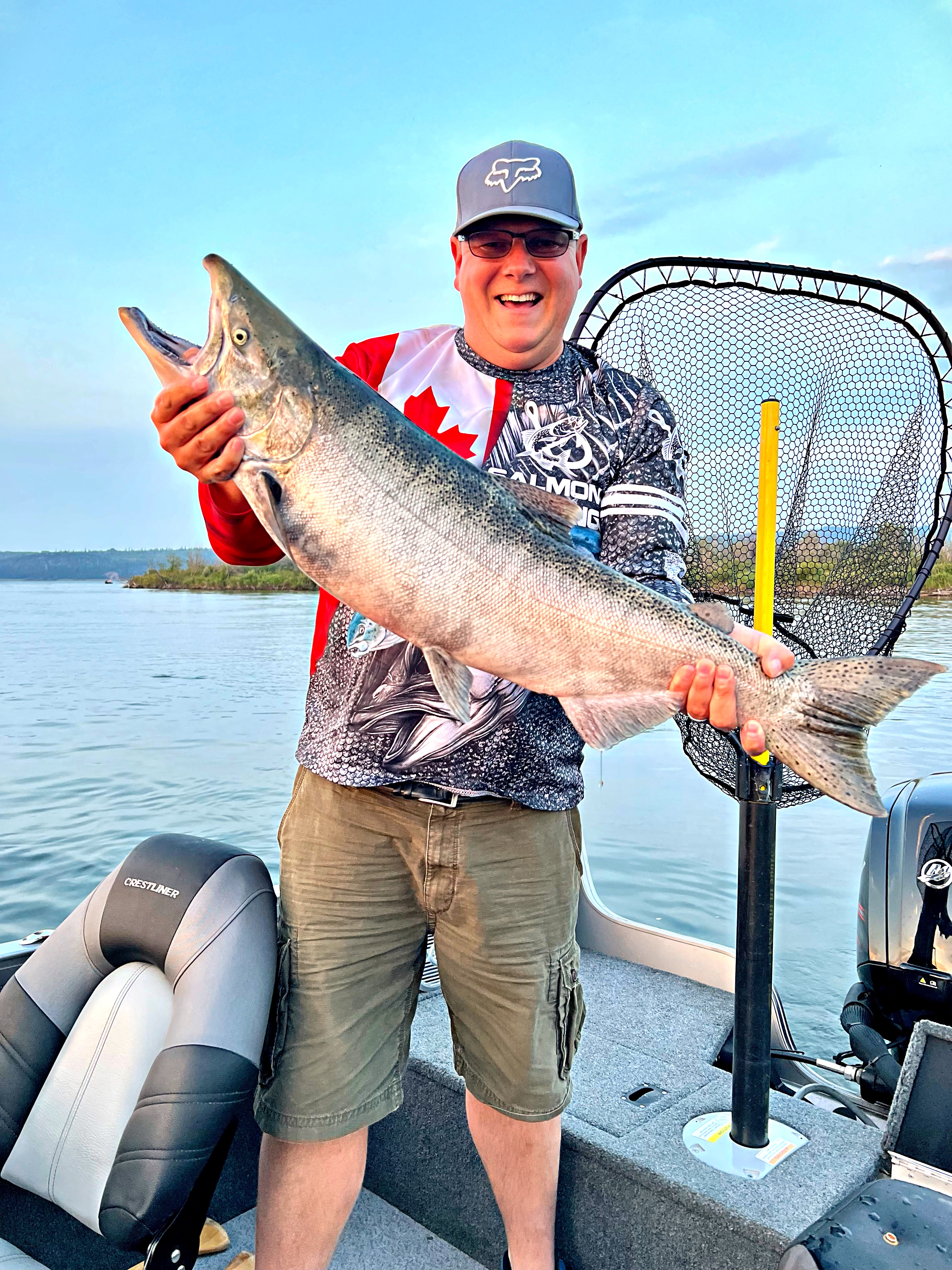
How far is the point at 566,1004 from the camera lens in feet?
7.19

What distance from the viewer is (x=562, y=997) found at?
218cm

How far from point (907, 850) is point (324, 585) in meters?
2.46

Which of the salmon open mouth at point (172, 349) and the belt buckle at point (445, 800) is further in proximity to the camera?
the belt buckle at point (445, 800)

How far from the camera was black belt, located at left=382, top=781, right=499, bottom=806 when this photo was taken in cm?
209

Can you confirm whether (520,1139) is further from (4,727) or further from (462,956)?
(4,727)

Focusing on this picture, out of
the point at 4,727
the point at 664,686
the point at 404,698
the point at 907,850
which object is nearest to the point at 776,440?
the point at 664,686

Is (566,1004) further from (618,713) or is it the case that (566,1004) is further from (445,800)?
(618,713)

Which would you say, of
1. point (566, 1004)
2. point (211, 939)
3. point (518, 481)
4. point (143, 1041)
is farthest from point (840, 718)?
point (143, 1041)

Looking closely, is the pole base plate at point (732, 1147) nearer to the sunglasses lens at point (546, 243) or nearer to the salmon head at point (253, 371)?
the salmon head at point (253, 371)

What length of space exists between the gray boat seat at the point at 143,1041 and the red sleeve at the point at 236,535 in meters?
0.74

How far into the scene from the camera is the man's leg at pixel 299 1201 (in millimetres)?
2117

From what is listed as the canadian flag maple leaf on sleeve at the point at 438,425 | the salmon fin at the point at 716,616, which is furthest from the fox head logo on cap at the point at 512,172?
the salmon fin at the point at 716,616

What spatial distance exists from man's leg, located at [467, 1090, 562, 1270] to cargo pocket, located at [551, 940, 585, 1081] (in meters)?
0.16

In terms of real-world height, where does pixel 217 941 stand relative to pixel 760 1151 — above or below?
above
